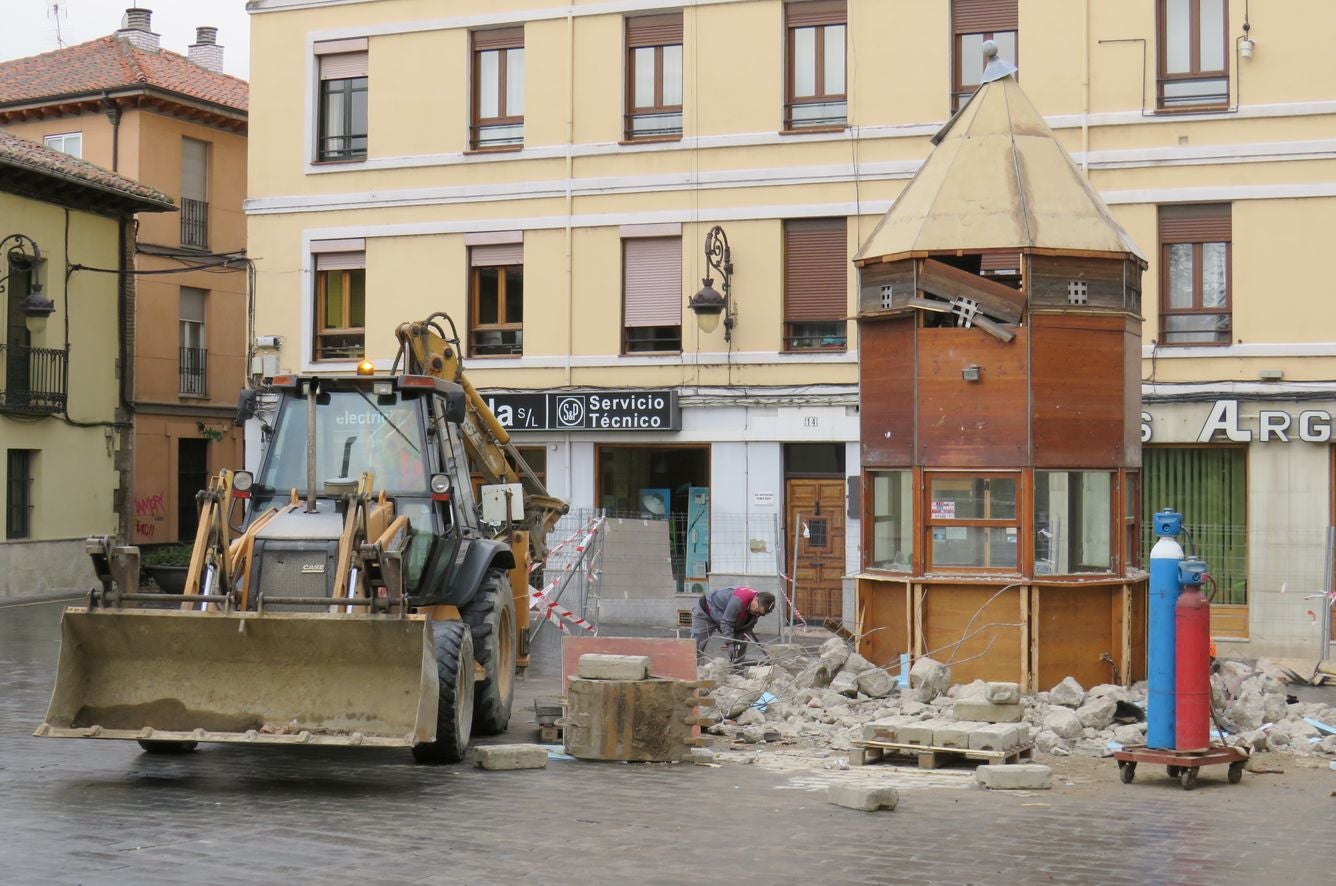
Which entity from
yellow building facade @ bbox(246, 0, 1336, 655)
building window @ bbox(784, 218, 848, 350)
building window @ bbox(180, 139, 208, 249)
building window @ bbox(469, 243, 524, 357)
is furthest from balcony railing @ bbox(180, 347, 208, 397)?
building window @ bbox(784, 218, 848, 350)

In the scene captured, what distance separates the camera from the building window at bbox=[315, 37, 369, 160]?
28.3m

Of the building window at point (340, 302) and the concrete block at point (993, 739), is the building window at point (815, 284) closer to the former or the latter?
the building window at point (340, 302)

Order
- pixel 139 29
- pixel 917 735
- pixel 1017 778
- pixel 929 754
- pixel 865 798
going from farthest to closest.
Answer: pixel 139 29
pixel 917 735
pixel 929 754
pixel 1017 778
pixel 865 798

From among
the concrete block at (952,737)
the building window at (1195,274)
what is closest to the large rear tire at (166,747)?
the concrete block at (952,737)

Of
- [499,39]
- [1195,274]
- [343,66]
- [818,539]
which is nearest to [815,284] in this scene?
[818,539]

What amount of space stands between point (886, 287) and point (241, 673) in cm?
784

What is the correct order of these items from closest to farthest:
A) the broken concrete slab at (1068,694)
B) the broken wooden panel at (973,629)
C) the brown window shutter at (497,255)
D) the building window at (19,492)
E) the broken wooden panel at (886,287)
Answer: the broken concrete slab at (1068,694) → the broken wooden panel at (973,629) → the broken wooden panel at (886,287) → the brown window shutter at (497,255) → the building window at (19,492)

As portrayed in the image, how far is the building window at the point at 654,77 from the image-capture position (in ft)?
86.8

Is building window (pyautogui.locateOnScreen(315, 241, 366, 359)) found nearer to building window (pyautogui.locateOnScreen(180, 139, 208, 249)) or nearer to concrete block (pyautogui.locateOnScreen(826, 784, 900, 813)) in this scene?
building window (pyautogui.locateOnScreen(180, 139, 208, 249))

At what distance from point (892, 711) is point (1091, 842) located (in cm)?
496

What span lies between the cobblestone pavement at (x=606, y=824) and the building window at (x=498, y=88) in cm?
1606

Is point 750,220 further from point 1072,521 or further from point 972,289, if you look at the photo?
point 1072,521

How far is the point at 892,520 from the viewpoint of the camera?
54.3 feet

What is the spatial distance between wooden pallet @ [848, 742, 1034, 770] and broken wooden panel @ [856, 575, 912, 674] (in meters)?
3.27
